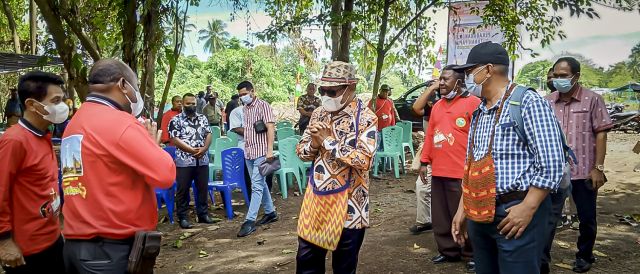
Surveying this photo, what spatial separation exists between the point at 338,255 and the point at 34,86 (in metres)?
2.01

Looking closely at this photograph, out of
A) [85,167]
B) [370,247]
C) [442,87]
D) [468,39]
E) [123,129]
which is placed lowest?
[370,247]

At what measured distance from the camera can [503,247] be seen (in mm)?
2496

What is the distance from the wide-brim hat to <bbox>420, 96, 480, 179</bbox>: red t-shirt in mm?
1575

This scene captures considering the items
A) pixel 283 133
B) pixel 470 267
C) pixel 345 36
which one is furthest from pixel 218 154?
pixel 470 267

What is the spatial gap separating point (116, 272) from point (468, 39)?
406 inches

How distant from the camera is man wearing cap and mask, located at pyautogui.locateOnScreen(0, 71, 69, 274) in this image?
9.04ft

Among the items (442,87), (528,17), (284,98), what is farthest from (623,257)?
(284,98)

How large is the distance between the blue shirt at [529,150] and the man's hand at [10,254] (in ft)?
7.96

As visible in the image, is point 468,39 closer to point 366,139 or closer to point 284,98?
point 366,139

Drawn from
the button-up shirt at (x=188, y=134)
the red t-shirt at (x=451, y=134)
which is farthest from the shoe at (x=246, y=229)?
the red t-shirt at (x=451, y=134)

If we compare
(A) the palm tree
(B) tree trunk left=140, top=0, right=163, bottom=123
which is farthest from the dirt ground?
(A) the palm tree

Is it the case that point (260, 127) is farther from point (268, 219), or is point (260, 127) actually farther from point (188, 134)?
point (268, 219)

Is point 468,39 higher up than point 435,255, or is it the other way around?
point 468,39

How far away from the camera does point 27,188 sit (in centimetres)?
285
